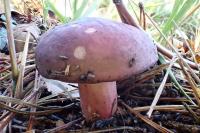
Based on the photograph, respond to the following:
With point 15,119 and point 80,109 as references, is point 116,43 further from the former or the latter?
point 15,119

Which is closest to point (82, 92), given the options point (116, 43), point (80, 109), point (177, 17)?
point (80, 109)

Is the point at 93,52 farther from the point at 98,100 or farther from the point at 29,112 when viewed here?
the point at 29,112

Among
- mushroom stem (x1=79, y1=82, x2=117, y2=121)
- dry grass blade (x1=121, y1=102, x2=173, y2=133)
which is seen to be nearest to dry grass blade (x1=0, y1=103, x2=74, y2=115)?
mushroom stem (x1=79, y1=82, x2=117, y2=121)

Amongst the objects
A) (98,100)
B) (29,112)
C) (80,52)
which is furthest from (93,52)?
(29,112)

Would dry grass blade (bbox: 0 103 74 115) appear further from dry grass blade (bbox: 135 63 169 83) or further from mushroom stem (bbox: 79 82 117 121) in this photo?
dry grass blade (bbox: 135 63 169 83)

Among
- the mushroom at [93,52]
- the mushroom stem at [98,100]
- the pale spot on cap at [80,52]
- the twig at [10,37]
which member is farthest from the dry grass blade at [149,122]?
the twig at [10,37]

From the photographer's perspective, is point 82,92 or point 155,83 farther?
point 155,83

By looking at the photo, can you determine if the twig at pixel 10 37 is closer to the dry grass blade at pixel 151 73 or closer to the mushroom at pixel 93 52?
the mushroom at pixel 93 52
